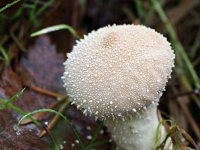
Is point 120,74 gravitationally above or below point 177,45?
below

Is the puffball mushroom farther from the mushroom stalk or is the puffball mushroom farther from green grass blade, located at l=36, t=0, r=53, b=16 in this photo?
green grass blade, located at l=36, t=0, r=53, b=16

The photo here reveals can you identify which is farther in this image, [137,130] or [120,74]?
[137,130]

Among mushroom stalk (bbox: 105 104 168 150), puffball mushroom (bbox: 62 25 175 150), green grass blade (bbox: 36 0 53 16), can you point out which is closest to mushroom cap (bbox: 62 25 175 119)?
puffball mushroom (bbox: 62 25 175 150)

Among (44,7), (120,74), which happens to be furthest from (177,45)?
(120,74)

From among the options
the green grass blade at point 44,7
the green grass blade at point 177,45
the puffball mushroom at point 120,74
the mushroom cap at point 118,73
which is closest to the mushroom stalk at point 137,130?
the puffball mushroom at point 120,74

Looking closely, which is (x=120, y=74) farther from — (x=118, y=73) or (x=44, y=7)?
(x=44, y=7)

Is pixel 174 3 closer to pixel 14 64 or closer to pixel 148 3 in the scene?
pixel 148 3

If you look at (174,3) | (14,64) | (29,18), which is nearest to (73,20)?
(29,18)

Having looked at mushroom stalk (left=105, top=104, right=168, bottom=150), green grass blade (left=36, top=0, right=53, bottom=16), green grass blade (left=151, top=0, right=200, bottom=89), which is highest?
green grass blade (left=36, top=0, right=53, bottom=16)

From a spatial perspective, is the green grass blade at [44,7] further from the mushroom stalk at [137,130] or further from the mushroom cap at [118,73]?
the mushroom stalk at [137,130]
